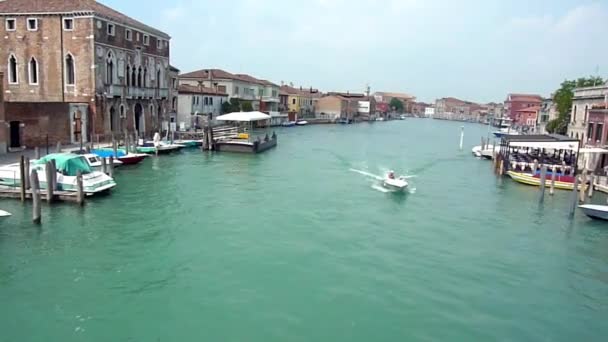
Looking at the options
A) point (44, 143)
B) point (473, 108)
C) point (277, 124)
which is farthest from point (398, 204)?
point (473, 108)

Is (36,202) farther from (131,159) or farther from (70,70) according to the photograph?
(70,70)

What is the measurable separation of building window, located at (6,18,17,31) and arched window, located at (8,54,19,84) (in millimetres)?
1586

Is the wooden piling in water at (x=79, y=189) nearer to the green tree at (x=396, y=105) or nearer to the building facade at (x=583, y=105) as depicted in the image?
the building facade at (x=583, y=105)

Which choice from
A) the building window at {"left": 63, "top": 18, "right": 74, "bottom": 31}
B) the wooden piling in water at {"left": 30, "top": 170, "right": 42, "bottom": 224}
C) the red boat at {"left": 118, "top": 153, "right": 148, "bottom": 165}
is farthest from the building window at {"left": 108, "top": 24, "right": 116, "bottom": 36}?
the wooden piling in water at {"left": 30, "top": 170, "right": 42, "bottom": 224}

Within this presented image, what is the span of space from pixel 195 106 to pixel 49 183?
117 ft

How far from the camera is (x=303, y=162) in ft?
106

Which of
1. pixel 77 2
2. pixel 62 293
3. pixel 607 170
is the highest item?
pixel 77 2

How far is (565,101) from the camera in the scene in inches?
1855

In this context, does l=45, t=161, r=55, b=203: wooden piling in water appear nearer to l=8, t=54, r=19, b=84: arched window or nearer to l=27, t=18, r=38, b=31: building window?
l=27, t=18, r=38, b=31: building window

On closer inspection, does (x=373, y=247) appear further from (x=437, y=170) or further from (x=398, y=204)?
(x=437, y=170)

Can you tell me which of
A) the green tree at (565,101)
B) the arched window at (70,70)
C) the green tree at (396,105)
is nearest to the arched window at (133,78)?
the arched window at (70,70)

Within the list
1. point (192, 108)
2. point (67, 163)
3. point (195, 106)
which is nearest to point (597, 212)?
point (67, 163)

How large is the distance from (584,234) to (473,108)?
18322cm

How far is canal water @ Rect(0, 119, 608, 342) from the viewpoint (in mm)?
9375
